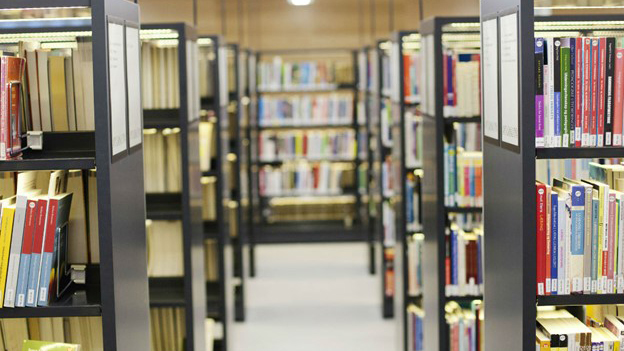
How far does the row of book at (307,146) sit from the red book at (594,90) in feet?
25.0

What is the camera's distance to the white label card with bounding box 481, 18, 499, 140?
9.03ft

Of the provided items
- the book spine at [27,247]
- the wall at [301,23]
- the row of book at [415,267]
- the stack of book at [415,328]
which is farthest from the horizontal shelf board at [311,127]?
the book spine at [27,247]

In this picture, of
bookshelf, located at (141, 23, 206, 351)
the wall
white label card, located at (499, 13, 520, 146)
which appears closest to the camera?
white label card, located at (499, 13, 520, 146)

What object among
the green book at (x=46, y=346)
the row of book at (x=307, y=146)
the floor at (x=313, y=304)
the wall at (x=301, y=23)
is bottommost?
the floor at (x=313, y=304)

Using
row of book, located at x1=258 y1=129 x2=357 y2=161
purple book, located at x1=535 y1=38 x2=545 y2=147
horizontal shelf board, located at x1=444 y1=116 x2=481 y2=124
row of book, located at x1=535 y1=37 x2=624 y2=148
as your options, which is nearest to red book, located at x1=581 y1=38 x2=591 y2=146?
row of book, located at x1=535 y1=37 x2=624 y2=148

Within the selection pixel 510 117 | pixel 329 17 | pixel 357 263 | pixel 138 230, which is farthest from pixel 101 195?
pixel 329 17

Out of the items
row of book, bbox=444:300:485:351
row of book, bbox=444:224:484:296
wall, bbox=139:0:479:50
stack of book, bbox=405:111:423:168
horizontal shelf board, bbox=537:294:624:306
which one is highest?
wall, bbox=139:0:479:50

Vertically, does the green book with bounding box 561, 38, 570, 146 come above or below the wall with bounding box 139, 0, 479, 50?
below

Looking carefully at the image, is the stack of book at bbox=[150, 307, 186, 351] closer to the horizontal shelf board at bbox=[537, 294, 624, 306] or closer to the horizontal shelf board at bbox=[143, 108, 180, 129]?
the horizontal shelf board at bbox=[143, 108, 180, 129]

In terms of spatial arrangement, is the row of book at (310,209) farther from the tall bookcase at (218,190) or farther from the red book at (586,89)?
the red book at (586,89)

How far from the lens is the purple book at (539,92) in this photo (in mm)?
2498

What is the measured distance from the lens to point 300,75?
1032cm

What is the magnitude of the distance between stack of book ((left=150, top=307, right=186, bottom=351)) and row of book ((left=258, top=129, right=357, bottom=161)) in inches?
224

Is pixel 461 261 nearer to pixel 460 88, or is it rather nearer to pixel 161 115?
pixel 460 88
